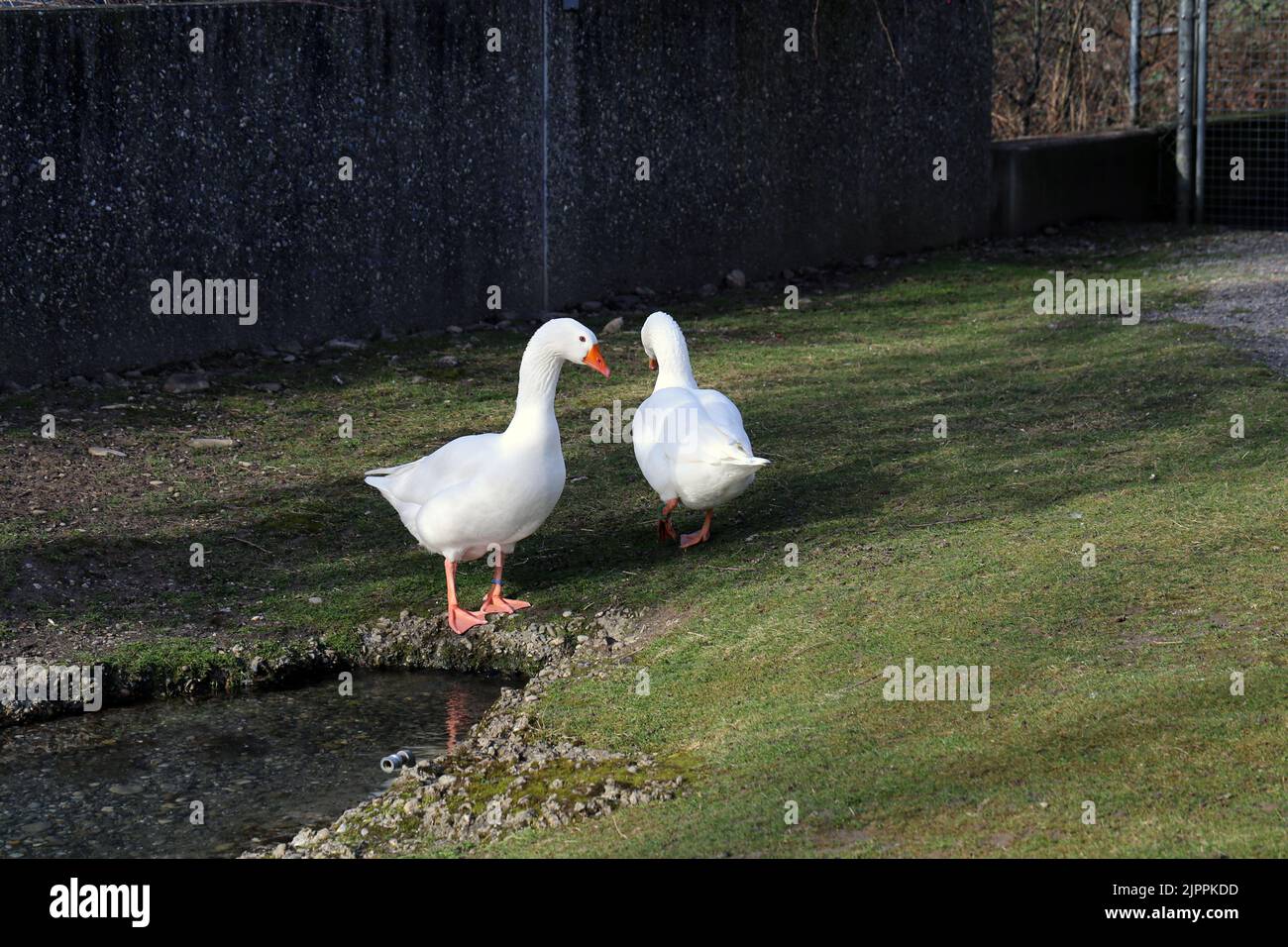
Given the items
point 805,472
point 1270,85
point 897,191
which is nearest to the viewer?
point 805,472

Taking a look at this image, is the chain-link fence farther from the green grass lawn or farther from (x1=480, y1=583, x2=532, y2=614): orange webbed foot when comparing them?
(x1=480, y1=583, x2=532, y2=614): orange webbed foot

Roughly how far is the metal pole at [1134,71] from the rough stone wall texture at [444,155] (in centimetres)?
217

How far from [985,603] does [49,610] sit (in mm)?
3886

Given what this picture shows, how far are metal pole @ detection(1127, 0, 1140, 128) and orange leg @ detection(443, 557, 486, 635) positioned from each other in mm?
12433

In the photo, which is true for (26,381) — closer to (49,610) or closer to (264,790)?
(49,610)

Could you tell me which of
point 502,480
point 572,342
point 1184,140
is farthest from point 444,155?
point 1184,140

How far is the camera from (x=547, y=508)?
20.1 feet

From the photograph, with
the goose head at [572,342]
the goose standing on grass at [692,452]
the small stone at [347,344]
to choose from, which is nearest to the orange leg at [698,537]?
the goose standing on grass at [692,452]

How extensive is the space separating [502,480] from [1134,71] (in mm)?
12646

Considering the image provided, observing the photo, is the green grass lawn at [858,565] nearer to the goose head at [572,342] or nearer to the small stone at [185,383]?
the small stone at [185,383]

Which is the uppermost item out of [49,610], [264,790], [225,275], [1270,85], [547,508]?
[1270,85]

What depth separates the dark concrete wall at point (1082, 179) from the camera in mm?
15031

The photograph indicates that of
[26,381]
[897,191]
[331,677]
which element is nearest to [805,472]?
[331,677]

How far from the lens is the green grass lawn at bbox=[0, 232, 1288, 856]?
4254mm
